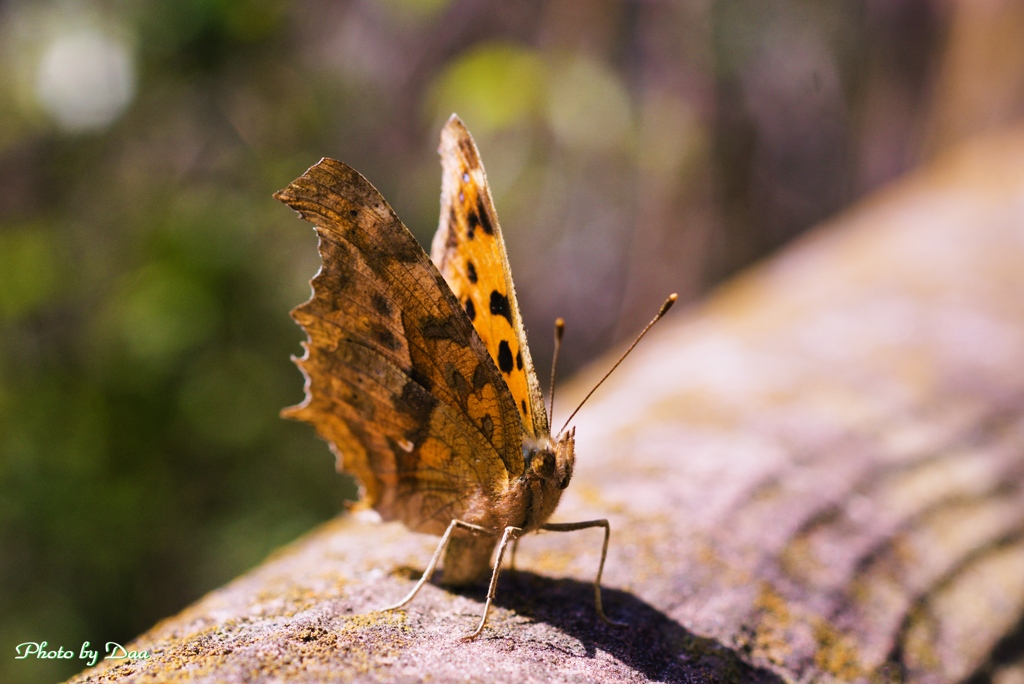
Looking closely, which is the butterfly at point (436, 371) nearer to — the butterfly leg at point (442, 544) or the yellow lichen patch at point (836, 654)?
the butterfly leg at point (442, 544)

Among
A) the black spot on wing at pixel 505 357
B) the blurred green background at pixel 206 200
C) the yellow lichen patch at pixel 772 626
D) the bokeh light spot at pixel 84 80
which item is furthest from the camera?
the blurred green background at pixel 206 200

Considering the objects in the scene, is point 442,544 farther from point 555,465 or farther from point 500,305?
point 500,305

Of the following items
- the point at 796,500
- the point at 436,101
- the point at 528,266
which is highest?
the point at 528,266

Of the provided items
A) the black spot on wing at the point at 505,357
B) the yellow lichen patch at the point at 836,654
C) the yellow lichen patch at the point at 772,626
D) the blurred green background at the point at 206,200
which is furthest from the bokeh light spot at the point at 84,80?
the yellow lichen patch at the point at 836,654

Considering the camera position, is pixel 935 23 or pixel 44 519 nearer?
pixel 44 519

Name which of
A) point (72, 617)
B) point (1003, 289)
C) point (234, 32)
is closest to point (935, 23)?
point (1003, 289)

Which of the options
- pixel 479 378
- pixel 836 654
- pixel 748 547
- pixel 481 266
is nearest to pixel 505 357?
pixel 479 378

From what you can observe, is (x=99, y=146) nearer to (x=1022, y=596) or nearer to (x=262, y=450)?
(x=262, y=450)
